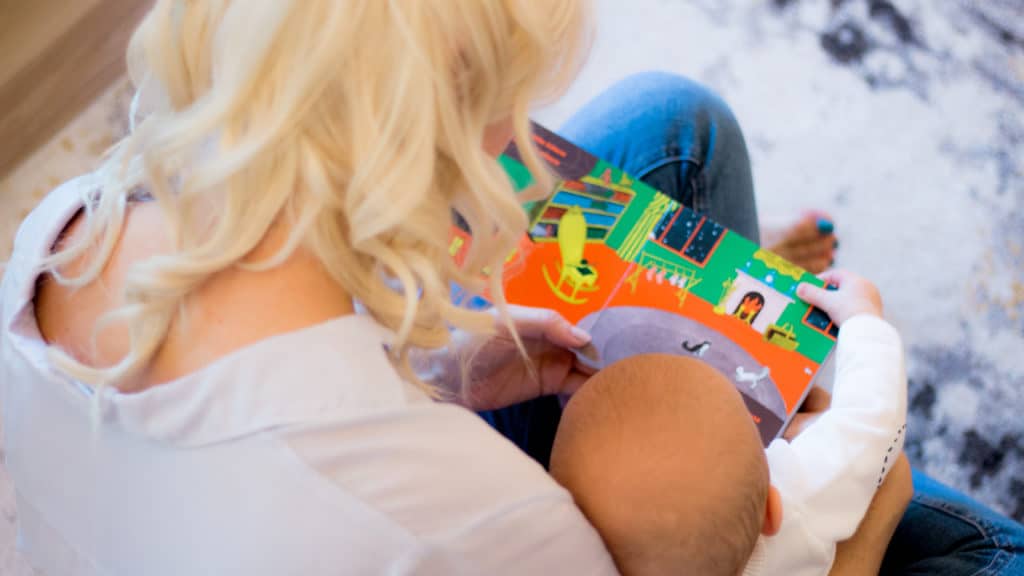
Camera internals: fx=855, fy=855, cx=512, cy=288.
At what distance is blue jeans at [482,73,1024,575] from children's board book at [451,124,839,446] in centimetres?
7

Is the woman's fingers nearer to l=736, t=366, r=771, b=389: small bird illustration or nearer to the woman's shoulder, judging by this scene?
l=736, t=366, r=771, b=389: small bird illustration

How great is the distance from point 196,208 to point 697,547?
347 millimetres

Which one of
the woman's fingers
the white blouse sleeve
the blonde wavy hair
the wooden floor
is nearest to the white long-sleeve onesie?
the white blouse sleeve

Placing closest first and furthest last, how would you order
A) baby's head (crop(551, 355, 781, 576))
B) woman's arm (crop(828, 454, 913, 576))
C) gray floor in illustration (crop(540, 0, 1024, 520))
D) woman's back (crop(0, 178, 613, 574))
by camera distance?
woman's back (crop(0, 178, 613, 574)) < baby's head (crop(551, 355, 781, 576)) < woman's arm (crop(828, 454, 913, 576)) < gray floor in illustration (crop(540, 0, 1024, 520))

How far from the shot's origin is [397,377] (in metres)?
0.44

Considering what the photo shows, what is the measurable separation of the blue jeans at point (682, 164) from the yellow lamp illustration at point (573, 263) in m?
0.10

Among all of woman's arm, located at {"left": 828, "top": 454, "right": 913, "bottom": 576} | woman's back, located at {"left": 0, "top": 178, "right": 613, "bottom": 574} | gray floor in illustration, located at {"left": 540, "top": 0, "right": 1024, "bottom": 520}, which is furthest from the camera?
gray floor in illustration, located at {"left": 540, "top": 0, "right": 1024, "bottom": 520}

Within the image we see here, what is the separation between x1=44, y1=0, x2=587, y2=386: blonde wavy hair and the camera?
15.9 inches

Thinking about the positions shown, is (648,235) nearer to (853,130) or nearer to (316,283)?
(316,283)

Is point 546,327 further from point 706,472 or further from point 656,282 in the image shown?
point 706,472

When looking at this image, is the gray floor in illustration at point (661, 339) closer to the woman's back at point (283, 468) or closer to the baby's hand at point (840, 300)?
the baby's hand at point (840, 300)

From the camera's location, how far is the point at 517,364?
71 centimetres

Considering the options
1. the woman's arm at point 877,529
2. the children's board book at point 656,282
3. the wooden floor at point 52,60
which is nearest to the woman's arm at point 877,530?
the woman's arm at point 877,529

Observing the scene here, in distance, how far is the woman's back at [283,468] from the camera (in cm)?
39
